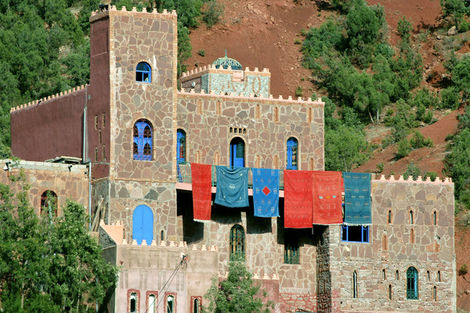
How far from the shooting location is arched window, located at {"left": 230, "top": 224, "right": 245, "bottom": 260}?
69.9 metres

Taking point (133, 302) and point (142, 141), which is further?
point (142, 141)

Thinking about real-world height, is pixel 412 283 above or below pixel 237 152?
below

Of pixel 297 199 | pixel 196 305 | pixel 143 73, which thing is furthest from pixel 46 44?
pixel 196 305

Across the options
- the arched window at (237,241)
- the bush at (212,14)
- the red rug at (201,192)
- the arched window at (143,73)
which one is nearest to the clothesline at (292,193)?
the red rug at (201,192)

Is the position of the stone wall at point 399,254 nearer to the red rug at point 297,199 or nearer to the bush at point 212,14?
the red rug at point 297,199

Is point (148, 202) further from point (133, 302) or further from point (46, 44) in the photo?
point (46, 44)

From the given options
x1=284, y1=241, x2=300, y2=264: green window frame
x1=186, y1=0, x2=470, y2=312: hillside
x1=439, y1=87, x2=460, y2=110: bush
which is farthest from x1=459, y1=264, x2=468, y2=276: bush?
x1=439, y1=87, x2=460, y2=110: bush

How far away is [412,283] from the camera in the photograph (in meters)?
70.7

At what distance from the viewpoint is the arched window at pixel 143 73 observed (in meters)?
68.1

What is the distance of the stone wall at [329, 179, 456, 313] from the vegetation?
1360 centimetres

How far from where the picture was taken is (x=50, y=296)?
60625 mm

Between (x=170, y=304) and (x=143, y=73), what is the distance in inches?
477

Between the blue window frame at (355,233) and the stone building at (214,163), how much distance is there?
50 mm

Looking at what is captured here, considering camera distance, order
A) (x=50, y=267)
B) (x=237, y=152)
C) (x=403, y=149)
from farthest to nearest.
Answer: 1. (x=403, y=149)
2. (x=237, y=152)
3. (x=50, y=267)
